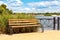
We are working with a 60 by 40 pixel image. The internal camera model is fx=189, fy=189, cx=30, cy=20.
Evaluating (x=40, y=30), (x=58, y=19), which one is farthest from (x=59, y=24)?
(x=40, y=30)

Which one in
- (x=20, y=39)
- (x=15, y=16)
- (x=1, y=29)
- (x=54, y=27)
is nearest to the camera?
(x=20, y=39)

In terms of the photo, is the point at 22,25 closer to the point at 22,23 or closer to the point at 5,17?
the point at 22,23

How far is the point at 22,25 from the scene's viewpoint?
1098 centimetres

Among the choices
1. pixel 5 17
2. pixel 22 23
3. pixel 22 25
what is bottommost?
pixel 22 25

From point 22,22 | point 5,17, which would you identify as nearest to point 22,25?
point 22,22

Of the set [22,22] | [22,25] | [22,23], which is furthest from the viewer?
[22,22]

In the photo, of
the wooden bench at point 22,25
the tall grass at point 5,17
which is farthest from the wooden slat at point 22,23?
the tall grass at point 5,17

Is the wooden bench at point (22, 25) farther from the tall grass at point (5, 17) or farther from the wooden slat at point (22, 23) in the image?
the tall grass at point (5, 17)

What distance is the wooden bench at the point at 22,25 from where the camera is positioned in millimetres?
10742

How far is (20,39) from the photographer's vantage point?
8977 millimetres

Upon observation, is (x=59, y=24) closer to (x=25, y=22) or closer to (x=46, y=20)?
(x=46, y=20)

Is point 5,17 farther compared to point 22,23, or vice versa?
point 5,17

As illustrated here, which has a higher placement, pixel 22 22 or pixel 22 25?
pixel 22 22

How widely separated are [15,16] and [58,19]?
354cm
